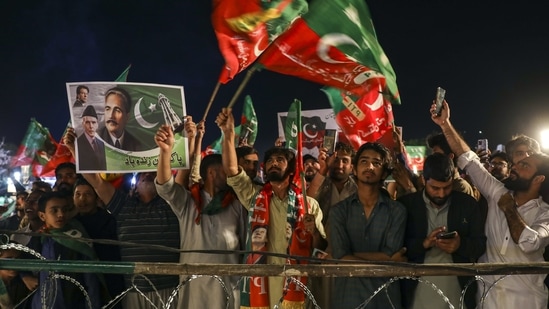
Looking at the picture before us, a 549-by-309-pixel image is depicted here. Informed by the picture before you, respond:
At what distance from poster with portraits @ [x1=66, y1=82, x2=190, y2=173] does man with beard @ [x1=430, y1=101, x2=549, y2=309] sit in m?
3.01

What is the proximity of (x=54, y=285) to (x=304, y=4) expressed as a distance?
332cm

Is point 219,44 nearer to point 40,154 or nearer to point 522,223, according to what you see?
point 522,223

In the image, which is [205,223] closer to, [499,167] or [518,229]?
[518,229]

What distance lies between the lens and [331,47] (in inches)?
210

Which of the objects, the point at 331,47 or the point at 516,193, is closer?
the point at 516,193

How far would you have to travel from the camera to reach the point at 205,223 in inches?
218

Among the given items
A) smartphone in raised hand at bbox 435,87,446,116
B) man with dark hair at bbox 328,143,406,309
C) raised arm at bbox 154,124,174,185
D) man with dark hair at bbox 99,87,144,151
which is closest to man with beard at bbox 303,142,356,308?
man with dark hair at bbox 328,143,406,309

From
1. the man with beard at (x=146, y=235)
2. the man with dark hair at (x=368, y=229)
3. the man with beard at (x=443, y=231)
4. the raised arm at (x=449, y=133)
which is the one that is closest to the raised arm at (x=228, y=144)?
the man with beard at (x=146, y=235)

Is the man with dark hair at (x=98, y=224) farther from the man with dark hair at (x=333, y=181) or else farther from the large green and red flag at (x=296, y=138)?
the man with dark hair at (x=333, y=181)

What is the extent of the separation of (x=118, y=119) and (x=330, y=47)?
2.20 meters

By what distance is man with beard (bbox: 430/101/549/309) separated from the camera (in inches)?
177

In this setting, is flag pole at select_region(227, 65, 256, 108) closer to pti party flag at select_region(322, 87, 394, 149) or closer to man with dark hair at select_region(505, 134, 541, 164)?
pti party flag at select_region(322, 87, 394, 149)

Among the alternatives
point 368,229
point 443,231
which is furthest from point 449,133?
point 368,229

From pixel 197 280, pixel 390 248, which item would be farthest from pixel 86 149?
pixel 390 248
